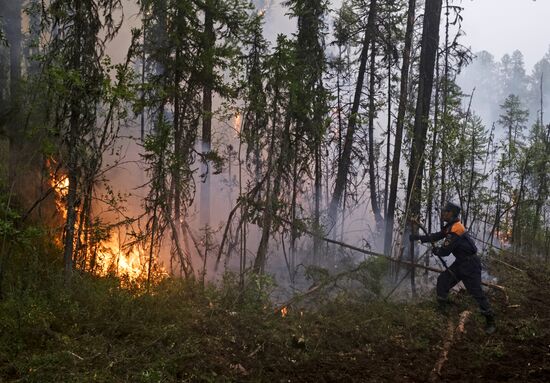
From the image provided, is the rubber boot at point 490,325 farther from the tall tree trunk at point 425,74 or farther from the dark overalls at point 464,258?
the tall tree trunk at point 425,74

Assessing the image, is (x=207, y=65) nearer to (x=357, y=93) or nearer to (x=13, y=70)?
(x=357, y=93)

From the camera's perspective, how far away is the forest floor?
18.0ft

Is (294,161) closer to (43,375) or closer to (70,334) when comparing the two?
(70,334)

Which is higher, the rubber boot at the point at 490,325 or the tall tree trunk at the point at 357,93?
the tall tree trunk at the point at 357,93

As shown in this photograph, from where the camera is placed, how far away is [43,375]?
4.95 meters

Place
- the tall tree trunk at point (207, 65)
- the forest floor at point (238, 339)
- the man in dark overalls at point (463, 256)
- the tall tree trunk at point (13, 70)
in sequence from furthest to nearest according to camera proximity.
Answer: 1. the tall tree trunk at point (13, 70)
2. the tall tree trunk at point (207, 65)
3. the man in dark overalls at point (463, 256)
4. the forest floor at point (238, 339)

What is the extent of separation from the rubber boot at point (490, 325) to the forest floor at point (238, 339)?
0.45 feet

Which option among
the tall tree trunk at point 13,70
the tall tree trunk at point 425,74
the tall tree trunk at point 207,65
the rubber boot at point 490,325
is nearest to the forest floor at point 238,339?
the rubber boot at point 490,325

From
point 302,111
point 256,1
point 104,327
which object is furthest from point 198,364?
point 256,1

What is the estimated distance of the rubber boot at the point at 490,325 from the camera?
817 cm

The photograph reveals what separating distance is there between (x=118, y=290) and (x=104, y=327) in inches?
56.2

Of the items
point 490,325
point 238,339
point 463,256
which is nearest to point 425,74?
point 463,256

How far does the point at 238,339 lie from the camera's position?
22.2 feet

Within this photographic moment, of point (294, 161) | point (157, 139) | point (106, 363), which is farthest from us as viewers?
point (294, 161)
